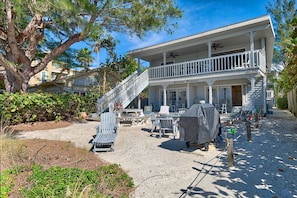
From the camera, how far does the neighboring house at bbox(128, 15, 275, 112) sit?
438 inches

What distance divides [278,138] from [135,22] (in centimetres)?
857

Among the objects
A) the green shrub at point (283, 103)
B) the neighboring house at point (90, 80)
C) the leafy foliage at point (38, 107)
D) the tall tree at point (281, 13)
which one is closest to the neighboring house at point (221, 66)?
the neighboring house at point (90, 80)

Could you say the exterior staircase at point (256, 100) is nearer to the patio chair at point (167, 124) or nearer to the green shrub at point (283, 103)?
the patio chair at point (167, 124)

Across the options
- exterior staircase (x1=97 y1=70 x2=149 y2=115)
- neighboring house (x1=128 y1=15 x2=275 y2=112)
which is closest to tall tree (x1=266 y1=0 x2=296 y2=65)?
neighboring house (x1=128 y1=15 x2=275 y2=112)

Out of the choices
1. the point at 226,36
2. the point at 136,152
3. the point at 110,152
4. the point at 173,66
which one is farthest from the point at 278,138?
the point at 173,66

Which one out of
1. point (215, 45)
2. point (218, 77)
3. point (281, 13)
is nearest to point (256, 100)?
point (218, 77)

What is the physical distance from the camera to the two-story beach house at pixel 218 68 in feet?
36.7

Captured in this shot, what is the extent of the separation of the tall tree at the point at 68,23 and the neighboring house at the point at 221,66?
308 cm

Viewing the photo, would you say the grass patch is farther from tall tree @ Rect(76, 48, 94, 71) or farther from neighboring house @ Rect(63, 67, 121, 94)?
tall tree @ Rect(76, 48, 94, 71)

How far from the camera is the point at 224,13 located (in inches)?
610

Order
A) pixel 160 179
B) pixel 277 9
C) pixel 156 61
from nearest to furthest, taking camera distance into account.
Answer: pixel 160 179
pixel 156 61
pixel 277 9

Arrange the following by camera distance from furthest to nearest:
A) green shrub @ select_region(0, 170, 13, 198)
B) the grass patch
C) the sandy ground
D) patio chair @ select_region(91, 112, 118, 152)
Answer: patio chair @ select_region(91, 112, 118, 152), the sandy ground, the grass patch, green shrub @ select_region(0, 170, 13, 198)

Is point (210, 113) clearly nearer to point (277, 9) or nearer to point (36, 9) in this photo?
point (36, 9)

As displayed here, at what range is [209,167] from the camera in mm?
4414
